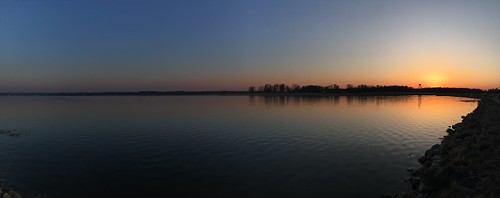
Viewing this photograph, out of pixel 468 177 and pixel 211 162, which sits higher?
pixel 468 177

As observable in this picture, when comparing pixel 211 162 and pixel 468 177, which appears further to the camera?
pixel 211 162

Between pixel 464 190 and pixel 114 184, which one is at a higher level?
pixel 464 190

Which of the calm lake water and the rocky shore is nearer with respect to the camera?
the rocky shore

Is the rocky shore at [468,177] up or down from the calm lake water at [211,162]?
up

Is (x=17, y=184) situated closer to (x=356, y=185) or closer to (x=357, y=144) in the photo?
(x=356, y=185)

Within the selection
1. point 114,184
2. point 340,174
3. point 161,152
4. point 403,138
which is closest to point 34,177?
point 114,184

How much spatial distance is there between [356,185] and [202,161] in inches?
348

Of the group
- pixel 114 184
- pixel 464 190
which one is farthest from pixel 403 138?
pixel 114 184

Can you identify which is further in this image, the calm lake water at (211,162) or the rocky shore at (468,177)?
the calm lake water at (211,162)

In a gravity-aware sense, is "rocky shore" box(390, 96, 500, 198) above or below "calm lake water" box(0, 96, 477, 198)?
above

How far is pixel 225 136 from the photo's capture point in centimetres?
3136

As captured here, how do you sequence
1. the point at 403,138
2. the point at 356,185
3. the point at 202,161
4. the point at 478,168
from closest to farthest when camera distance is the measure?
the point at 478,168, the point at 356,185, the point at 202,161, the point at 403,138

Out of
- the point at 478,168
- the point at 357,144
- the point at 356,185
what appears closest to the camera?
the point at 478,168

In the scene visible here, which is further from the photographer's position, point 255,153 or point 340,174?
point 255,153
